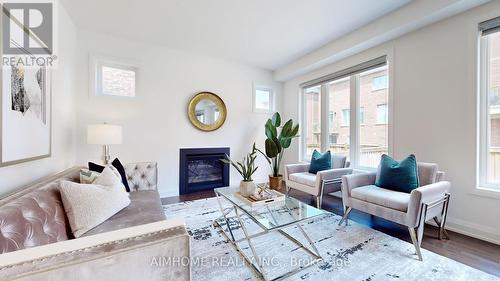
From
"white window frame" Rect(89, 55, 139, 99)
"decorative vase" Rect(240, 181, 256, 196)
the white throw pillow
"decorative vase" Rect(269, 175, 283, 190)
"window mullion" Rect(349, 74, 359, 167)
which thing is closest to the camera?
the white throw pillow

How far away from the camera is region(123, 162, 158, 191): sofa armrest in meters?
2.62

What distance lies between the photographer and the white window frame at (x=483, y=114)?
7.26 feet

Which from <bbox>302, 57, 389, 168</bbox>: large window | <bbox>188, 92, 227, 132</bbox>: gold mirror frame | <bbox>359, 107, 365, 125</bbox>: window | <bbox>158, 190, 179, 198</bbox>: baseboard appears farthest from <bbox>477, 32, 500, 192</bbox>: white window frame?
<bbox>158, 190, 179, 198</bbox>: baseboard

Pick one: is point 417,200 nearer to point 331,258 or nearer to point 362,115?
point 331,258

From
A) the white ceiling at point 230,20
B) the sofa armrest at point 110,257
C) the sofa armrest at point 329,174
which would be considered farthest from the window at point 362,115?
the sofa armrest at point 110,257

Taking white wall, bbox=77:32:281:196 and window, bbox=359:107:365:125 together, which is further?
window, bbox=359:107:365:125

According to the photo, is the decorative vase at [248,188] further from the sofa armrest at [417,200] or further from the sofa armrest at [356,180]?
the sofa armrest at [417,200]

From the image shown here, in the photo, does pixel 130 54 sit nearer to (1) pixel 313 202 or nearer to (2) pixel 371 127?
(1) pixel 313 202

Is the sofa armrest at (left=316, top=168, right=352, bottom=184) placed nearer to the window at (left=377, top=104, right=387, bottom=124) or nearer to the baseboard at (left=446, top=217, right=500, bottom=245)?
the window at (left=377, top=104, right=387, bottom=124)

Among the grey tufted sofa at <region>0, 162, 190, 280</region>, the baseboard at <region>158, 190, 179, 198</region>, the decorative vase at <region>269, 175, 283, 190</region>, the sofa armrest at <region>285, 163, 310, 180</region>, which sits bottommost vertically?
the baseboard at <region>158, 190, 179, 198</region>

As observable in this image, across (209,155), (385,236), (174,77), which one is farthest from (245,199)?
(174,77)

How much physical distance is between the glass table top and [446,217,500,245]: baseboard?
1.77 meters

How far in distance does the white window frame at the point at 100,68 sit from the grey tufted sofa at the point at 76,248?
8.08 feet

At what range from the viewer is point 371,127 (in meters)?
3.36
